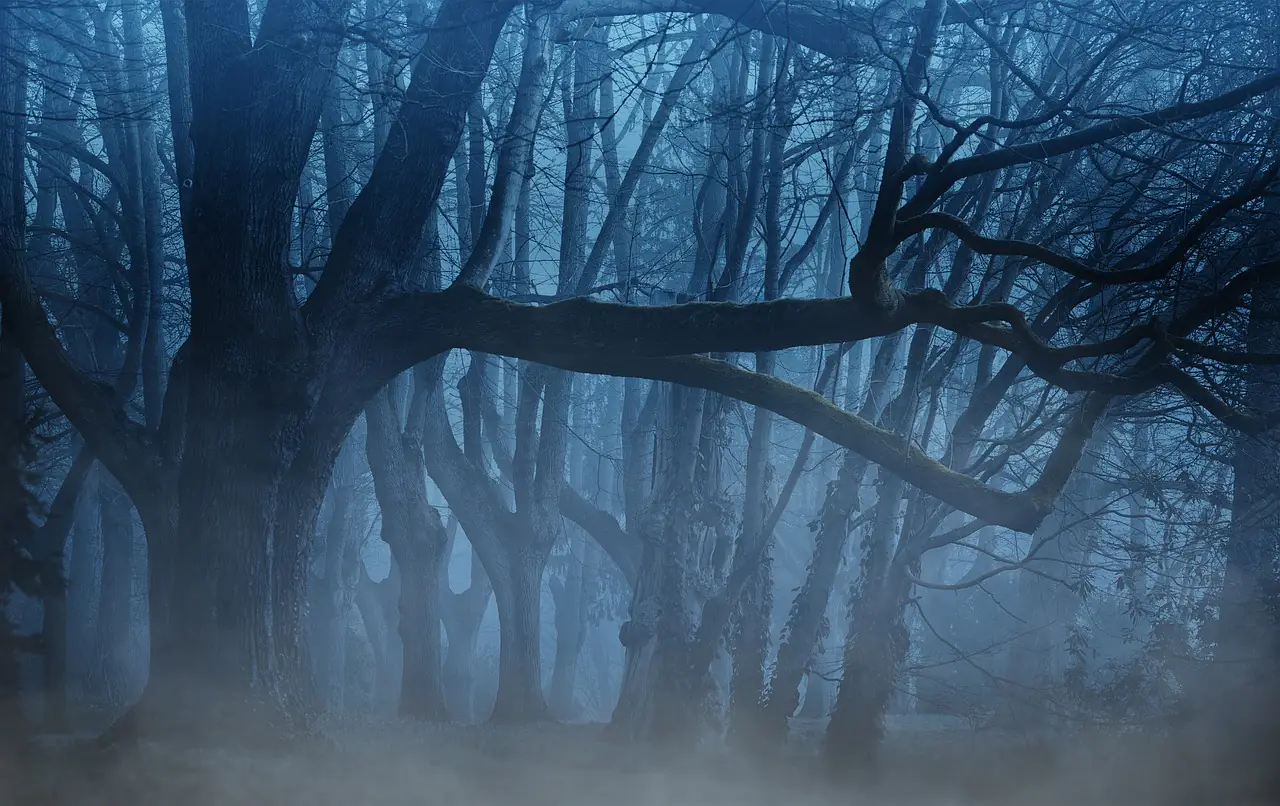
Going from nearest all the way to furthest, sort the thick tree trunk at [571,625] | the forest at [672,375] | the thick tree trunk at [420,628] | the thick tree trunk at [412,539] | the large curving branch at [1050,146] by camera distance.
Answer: the large curving branch at [1050,146] < the forest at [672,375] < the thick tree trunk at [412,539] < the thick tree trunk at [420,628] < the thick tree trunk at [571,625]

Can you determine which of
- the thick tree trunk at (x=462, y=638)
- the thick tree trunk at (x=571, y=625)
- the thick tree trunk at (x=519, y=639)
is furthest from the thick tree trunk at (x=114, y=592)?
the thick tree trunk at (x=571, y=625)

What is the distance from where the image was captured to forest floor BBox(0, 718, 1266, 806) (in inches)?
247

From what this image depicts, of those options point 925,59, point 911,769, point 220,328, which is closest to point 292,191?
point 220,328

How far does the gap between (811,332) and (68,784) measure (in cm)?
552

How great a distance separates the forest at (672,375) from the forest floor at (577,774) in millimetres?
49

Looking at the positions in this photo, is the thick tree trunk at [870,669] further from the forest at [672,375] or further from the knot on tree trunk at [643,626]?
the knot on tree trunk at [643,626]

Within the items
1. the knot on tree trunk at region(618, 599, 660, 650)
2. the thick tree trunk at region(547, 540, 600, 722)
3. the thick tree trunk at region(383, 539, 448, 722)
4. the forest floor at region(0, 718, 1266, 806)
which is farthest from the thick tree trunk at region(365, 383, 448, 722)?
the thick tree trunk at region(547, 540, 600, 722)

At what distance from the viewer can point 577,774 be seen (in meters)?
8.52

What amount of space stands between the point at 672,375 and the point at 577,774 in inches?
143

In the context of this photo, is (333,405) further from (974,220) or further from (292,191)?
(974,220)

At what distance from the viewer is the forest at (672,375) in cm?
674

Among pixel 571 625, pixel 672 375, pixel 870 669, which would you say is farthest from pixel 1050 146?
pixel 571 625

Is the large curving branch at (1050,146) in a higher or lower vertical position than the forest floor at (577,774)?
higher

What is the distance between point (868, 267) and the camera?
5602 millimetres
